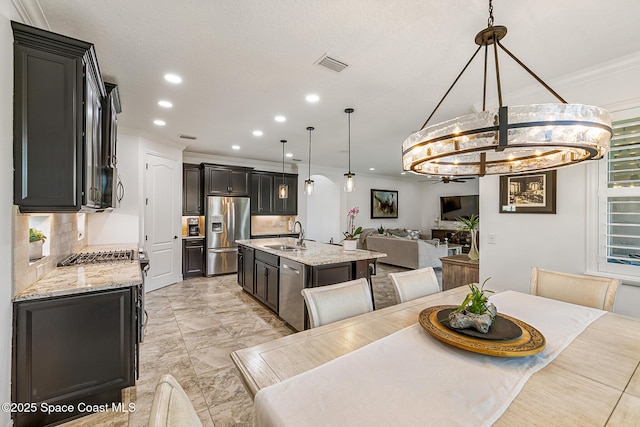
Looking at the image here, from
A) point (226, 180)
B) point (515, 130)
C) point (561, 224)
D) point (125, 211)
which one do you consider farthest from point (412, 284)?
point (226, 180)

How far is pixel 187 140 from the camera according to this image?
201 inches

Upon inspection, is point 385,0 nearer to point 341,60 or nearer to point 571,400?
point 341,60

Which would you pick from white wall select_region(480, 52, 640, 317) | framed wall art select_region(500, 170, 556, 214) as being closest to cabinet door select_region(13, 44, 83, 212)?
white wall select_region(480, 52, 640, 317)

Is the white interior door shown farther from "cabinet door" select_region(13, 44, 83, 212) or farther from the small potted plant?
"cabinet door" select_region(13, 44, 83, 212)

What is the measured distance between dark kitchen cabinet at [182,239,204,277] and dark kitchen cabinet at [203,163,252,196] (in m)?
1.09

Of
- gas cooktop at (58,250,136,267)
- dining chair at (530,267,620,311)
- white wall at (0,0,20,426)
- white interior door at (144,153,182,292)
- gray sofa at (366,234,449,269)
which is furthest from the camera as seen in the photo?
gray sofa at (366,234,449,269)

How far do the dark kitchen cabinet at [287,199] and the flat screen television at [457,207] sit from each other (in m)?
5.90

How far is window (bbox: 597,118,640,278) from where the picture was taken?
2.32 metres

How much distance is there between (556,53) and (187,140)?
5.20 meters

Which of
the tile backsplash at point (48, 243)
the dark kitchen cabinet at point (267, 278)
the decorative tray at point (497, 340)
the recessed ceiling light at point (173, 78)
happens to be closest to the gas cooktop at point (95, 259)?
the tile backsplash at point (48, 243)

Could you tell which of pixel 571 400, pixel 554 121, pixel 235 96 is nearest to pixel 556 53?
pixel 554 121

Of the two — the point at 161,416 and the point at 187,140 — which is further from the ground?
the point at 187,140

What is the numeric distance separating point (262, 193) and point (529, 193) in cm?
527

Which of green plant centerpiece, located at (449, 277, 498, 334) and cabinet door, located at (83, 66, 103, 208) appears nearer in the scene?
green plant centerpiece, located at (449, 277, 498, 334)
